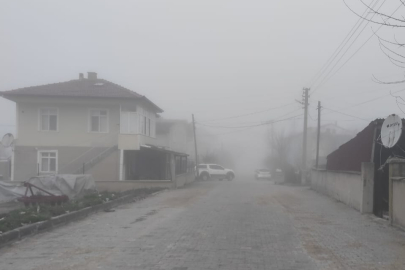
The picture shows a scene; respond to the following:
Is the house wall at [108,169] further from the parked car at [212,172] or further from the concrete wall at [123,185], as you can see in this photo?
the parked car at [212,172]

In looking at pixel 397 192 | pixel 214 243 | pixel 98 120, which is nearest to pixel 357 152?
pixel 397 192

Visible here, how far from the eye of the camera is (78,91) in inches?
1201

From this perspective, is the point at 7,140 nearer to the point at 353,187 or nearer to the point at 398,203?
the point at 353,187

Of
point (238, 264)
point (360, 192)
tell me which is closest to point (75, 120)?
point (360, 192)

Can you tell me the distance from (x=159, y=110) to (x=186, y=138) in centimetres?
3629

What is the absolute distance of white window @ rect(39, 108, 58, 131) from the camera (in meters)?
30.3

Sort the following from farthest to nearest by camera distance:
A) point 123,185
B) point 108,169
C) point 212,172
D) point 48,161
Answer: point 212,172
point 48,161
point 108,169
point 123,185

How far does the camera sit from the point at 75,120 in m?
30.2

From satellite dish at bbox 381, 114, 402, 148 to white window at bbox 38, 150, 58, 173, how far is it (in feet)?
72.8

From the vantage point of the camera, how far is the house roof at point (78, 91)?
29.3 meters

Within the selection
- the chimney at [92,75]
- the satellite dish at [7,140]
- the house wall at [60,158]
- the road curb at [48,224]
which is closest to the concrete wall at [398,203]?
the road curb at [48,224]

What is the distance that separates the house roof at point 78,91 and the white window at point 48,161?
3.85 meters

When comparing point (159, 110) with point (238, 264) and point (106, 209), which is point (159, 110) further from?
point (238, 264)

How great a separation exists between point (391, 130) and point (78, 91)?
22.2m
